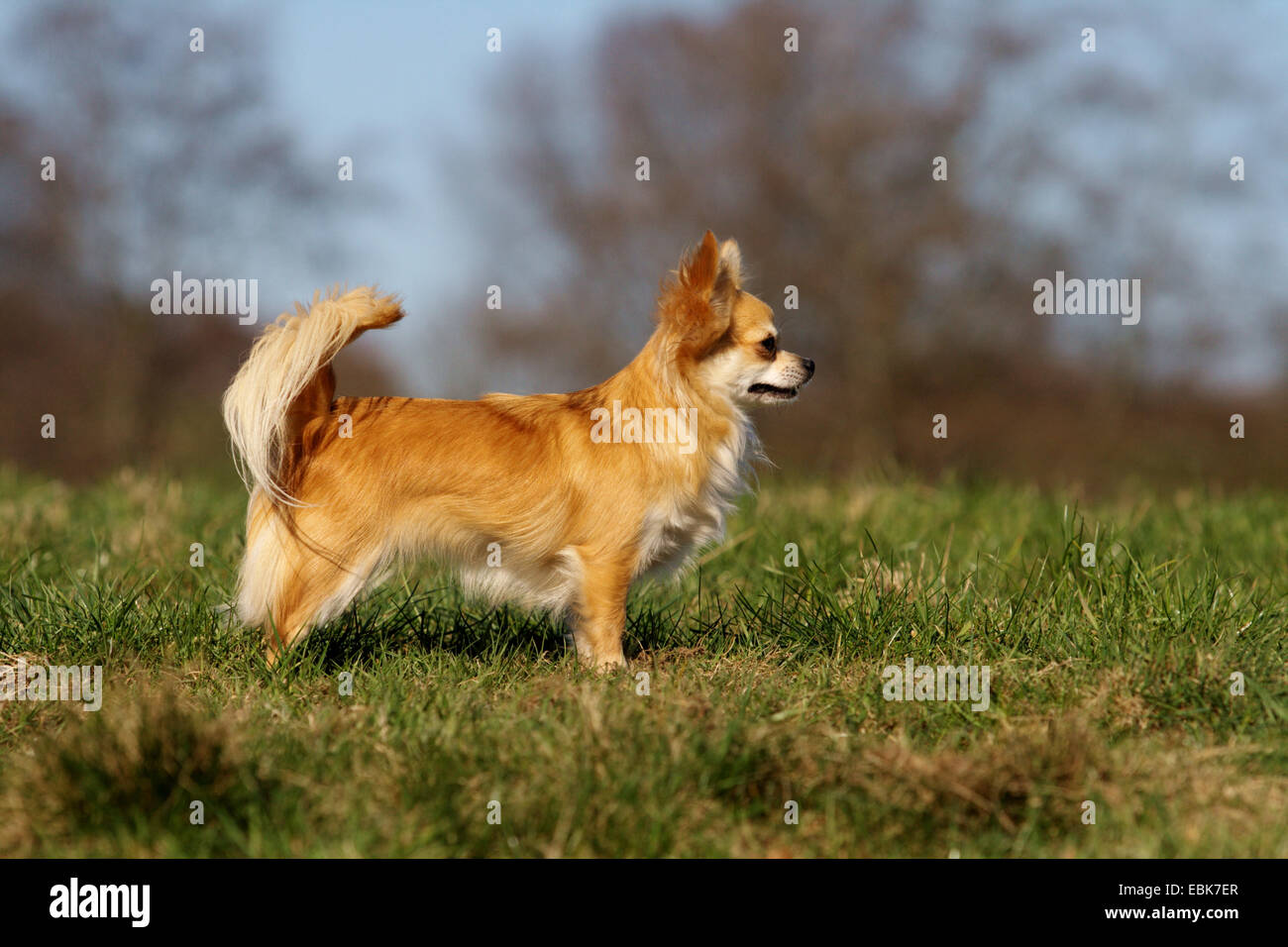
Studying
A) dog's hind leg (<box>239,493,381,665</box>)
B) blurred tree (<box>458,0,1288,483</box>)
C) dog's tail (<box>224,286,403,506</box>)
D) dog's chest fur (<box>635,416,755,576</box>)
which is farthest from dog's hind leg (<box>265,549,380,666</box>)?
blurred tree (<box>458,0,1288,483</box>)

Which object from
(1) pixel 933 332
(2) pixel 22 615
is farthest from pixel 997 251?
(2) pixel 22 615

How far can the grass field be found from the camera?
2.81 meters

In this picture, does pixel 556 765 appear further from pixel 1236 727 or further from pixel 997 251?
pixel 997 251

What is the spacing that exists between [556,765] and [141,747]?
1063 millimetres

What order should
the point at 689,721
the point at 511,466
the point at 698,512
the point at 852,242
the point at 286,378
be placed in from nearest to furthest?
the point at 689,721 < the point at 286,378 < the point at 511,466 < the point at 698,512 < the point at 852,242

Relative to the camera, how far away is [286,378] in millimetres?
4098

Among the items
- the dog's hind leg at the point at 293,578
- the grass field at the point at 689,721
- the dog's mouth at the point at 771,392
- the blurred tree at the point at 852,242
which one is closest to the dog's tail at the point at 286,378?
the dog's hind leg at the point at 293,578

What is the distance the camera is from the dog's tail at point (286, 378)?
4062 millimetres

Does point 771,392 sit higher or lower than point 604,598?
higher

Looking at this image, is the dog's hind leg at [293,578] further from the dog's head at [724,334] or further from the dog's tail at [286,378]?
the dog's head at [724,334]

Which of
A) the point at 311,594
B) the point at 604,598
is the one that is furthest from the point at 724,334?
the point at 311,594

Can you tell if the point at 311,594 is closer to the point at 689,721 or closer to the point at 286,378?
the point at 286,378

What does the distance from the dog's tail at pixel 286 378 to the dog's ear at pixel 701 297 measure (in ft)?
3.59

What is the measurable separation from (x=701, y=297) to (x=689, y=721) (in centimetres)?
181
